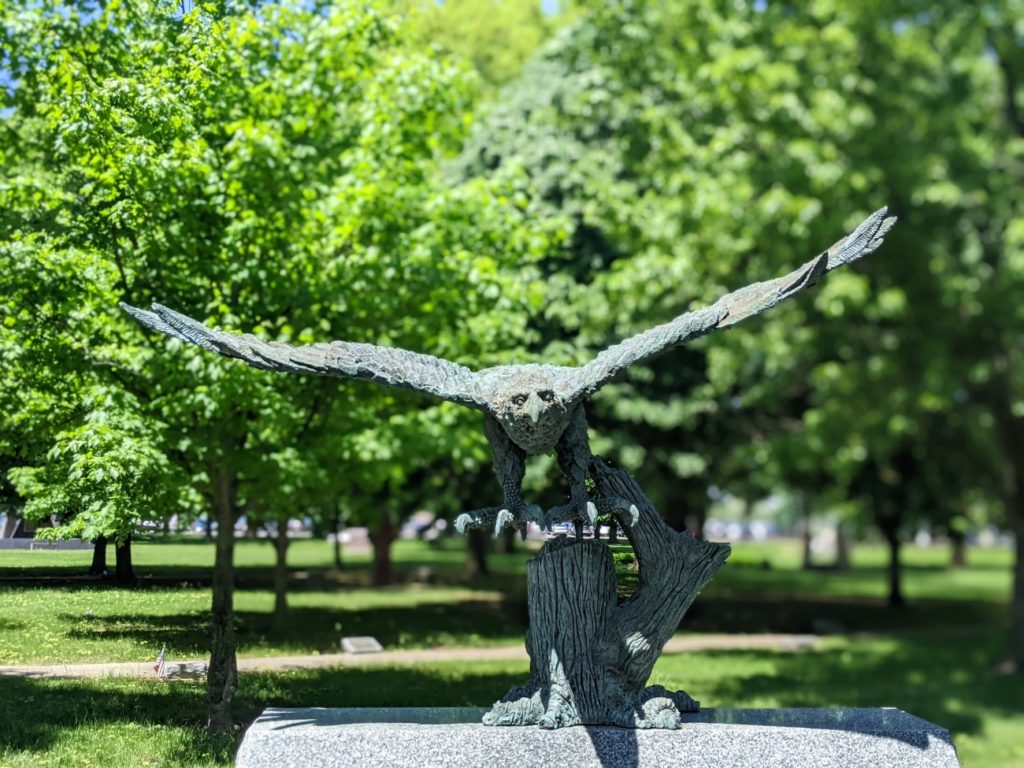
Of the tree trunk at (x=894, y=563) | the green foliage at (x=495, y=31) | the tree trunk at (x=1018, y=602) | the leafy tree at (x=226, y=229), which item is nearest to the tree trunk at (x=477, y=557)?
the tree trunk at (x=894, y=563)

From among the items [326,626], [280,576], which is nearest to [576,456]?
[280,576]

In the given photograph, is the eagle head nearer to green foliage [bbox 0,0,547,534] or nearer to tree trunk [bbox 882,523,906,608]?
green foliage [bbox 0,0,547,534]

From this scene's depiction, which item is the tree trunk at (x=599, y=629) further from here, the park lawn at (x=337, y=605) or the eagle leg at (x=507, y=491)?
the park lawn at (x=337, y=605)

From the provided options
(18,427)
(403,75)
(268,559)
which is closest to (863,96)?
(403,75)

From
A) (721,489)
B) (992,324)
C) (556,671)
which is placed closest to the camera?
(556,671)

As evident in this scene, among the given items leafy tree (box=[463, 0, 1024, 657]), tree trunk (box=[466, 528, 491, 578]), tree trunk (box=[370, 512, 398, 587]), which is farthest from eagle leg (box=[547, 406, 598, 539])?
tree trunk (box=[466, 528, 491, 578])

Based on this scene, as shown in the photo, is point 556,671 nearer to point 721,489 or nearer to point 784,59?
point 784,59

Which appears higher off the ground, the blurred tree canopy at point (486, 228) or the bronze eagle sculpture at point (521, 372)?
the blurred tree canopy at point (486, 228)

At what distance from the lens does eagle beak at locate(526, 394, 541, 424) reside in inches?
257

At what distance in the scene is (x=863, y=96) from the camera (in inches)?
609

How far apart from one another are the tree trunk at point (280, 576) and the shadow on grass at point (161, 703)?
7.43ft

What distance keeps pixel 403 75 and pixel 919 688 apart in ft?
35.4

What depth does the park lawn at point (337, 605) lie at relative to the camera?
8.65 m

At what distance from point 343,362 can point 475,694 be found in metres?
5.24
